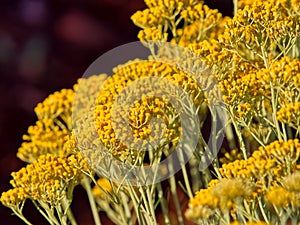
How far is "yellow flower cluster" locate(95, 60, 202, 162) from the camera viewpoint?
1123 millimetres

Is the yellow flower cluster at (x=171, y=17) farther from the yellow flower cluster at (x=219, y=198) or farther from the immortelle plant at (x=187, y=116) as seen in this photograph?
the yellow flower cluster at (x=219, y=198)

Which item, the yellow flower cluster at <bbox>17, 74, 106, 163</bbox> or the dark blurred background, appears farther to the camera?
the dark blurred background

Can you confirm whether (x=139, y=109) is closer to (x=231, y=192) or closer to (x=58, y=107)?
(x=231, y=192)

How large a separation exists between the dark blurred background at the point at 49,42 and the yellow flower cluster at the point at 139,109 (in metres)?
0.93

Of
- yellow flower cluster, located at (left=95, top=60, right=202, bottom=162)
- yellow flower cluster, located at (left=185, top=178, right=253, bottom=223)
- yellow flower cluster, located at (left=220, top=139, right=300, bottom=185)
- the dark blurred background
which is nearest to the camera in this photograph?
yellow flower cluster, located at (left=185, top=178, right=253, bottom=223)

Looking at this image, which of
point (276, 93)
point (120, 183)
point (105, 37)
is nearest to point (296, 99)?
point (276, 93)

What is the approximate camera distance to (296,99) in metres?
1.13

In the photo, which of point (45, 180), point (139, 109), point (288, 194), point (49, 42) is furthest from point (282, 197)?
point (49, 42)

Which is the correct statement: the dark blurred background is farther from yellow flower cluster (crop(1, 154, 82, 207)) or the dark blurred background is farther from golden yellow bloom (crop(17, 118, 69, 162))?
yellow flower cluster (crop(1, 154, 82, 207))

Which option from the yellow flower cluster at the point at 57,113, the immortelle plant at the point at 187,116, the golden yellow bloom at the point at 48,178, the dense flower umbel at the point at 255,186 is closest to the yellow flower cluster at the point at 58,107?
the yellow flower cluster at the point at 57,113

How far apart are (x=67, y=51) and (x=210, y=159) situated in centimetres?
114

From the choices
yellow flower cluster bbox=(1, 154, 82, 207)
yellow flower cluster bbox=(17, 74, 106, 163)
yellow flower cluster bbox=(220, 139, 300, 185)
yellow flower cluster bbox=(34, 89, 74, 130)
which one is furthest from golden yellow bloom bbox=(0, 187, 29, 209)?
yellow flower cluster bbox=(220, 139, 300, 185)

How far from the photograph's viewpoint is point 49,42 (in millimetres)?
2242

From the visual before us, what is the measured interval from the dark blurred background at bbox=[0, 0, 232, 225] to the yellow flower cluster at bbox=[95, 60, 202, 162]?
3.06 feet
